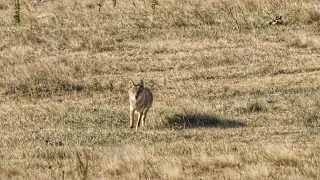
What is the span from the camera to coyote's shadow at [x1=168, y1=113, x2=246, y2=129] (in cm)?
1590

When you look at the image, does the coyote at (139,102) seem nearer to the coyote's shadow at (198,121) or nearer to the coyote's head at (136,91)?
the coyote's head at (136,91)

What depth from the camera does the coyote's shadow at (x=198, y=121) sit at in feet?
52.2

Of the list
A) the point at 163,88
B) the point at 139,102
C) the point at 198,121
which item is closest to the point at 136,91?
the point at 139,102

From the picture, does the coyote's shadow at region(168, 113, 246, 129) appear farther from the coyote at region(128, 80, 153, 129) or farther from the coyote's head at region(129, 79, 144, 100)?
the coyote's head at region(129, 79, 144, 100)

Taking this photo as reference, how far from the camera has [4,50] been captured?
24.0 m

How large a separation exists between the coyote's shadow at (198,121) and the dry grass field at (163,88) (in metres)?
0.04

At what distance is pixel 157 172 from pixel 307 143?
3.39 meters

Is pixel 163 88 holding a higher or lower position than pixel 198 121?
lower

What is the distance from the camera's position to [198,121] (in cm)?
1619

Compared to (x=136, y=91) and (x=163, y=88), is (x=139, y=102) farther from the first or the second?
(x=163, y=88)

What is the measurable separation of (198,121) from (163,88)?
13.9ft

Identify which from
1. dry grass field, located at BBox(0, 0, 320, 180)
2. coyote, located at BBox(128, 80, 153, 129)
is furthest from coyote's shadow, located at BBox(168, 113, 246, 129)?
coyote, located at BBox(128, 80, 153, 129)

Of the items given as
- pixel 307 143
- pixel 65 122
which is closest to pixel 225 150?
pixel 307 143

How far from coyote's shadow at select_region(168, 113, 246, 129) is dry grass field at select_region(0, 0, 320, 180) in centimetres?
4
